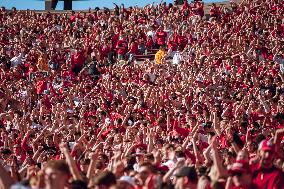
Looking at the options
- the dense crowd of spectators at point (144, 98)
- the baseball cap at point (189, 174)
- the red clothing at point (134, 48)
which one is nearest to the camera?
the baseball cap at point (189, 174)

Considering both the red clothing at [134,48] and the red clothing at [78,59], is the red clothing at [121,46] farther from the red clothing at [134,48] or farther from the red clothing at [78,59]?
the red clothing at [78,59]

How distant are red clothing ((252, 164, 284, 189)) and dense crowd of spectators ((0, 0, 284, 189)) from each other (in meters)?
0.01

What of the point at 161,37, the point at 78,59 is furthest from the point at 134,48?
the point at 78,59

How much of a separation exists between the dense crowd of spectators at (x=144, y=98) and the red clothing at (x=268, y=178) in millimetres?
12

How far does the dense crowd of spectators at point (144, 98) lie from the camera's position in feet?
21.2

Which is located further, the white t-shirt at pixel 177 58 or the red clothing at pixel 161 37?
the red clothing at pixel 161 37

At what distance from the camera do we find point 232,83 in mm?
16172

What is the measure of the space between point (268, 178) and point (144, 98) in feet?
31.7

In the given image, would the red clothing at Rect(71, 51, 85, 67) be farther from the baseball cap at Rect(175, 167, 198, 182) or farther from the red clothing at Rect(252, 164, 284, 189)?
the baseball cap at Rect(175, 167, 198, 182)

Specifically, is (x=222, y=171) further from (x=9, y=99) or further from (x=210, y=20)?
(x=210, y=20)

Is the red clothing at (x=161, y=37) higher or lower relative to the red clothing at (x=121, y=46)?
higher

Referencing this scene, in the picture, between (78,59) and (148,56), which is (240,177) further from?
(148,56)

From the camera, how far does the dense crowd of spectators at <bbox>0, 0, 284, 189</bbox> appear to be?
21.2 feet

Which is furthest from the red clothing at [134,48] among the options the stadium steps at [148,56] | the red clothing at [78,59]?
the red clothing at [78,59]
